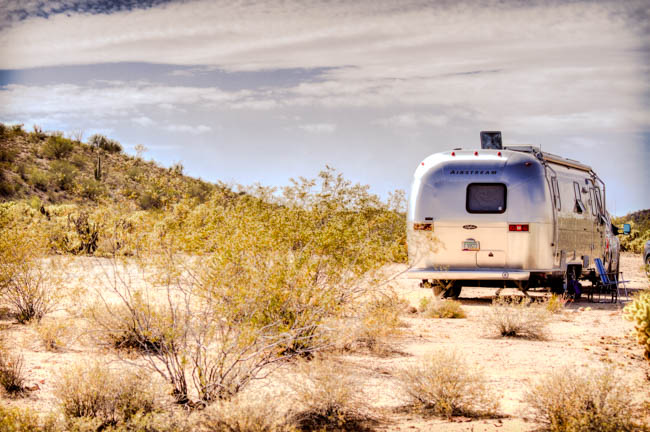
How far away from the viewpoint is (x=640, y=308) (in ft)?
25.6

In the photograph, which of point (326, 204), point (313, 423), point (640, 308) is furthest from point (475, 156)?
point (313, 423)

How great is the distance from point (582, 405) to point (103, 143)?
50.3 metres

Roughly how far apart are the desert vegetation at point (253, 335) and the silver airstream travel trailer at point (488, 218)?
5.06 ft

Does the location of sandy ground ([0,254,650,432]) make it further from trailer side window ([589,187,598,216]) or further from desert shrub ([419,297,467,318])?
trailer side window ([589,187,598,216])

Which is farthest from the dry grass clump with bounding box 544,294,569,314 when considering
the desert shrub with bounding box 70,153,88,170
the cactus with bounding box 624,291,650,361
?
the desert shrub with bounding box 70,153,88,170

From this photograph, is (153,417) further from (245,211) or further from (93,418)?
(245,211)

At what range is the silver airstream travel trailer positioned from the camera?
1302 centimetres

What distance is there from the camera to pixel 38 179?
122 ft

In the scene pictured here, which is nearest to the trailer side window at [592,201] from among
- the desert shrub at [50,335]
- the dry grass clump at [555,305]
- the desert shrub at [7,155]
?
the dry grass clump at [555,305]

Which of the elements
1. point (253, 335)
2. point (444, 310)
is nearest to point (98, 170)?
point (444, 310)

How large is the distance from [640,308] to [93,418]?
19.3 ft

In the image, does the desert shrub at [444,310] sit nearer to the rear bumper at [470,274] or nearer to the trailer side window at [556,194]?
the rear bumper at [470,274]

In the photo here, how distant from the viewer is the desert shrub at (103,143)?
167 ft

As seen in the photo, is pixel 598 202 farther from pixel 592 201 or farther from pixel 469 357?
pixel 469 357
